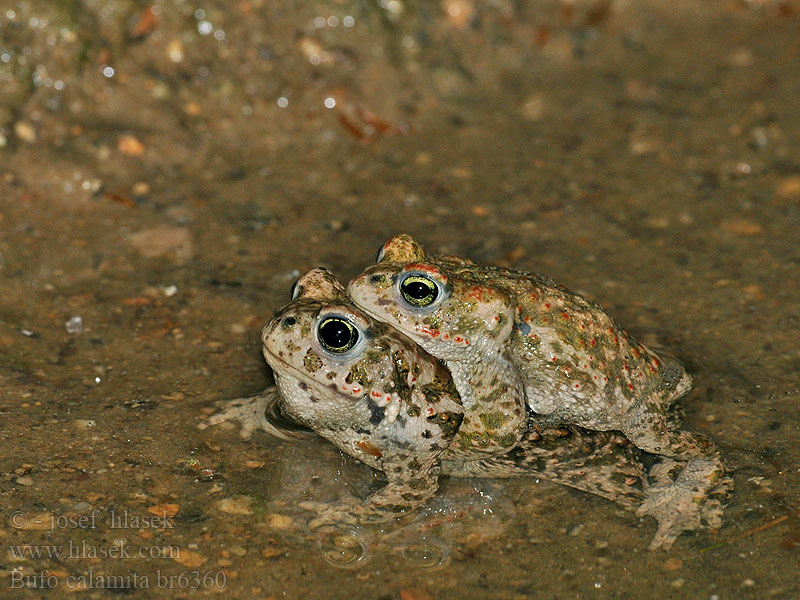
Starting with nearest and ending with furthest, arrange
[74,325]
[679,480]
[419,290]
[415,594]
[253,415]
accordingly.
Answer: [415,594] → [419,290] → [679,480] → [253,415] → [74,325]

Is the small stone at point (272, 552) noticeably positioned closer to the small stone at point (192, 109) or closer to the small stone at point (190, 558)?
the small stone at point (190, 558)

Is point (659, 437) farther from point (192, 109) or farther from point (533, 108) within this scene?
point (192, 109)

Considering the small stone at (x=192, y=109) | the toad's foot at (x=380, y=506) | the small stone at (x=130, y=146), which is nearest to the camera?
the toad's foot at (x=380, y=506)

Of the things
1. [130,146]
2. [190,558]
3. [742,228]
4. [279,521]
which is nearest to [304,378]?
[279,521]

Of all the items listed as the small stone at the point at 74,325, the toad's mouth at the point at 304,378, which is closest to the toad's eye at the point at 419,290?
the toad's mouth at the point at 304,378

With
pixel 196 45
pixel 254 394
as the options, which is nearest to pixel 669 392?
pixel 254 394

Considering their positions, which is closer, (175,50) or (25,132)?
(25,132)

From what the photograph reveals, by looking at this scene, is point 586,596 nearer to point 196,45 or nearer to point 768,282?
point 768,282
